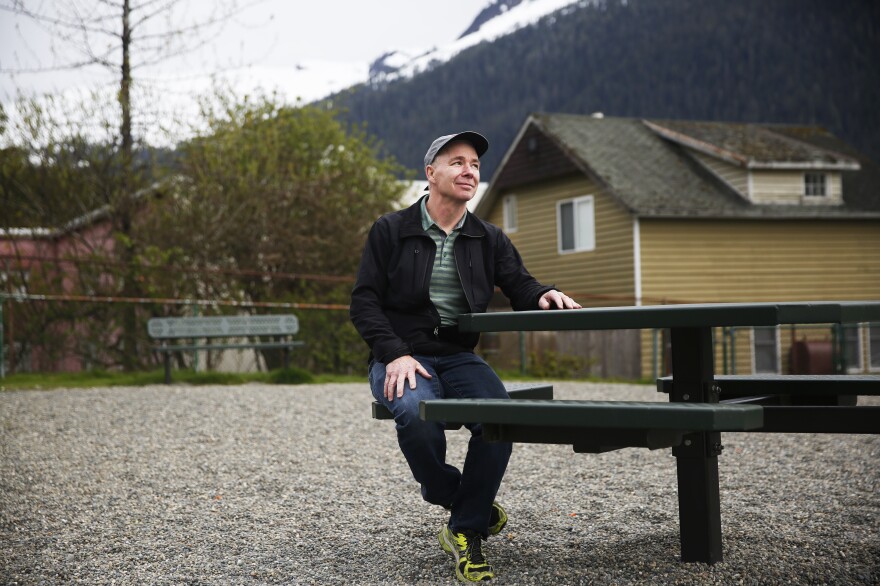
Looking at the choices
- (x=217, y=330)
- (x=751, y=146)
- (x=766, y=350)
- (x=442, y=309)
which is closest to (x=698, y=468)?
(x=442, y=309)

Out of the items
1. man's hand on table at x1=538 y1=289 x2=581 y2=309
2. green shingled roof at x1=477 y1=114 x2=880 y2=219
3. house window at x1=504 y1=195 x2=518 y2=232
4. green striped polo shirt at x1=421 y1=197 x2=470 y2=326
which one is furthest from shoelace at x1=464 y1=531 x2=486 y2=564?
house window at x1=504 y1=195 x2=518 y2=232

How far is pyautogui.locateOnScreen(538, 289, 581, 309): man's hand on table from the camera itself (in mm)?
4469

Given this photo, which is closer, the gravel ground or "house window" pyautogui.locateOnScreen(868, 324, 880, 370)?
the gravel ground

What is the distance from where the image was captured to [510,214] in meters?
30.8

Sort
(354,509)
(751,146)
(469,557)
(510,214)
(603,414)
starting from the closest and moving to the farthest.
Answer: (603,414) < (469,557) < (354,509) < (751,146) < (510,214)

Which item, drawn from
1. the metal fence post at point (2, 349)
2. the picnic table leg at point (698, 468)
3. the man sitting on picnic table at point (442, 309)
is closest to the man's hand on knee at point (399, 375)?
the man sitting on picnic table at point (442, 309)

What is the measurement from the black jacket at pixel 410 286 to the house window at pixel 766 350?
23943 mm

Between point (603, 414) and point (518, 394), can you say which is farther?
point (518, 394)

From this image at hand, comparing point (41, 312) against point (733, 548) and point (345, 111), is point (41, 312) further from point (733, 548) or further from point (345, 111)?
point (345, 111)

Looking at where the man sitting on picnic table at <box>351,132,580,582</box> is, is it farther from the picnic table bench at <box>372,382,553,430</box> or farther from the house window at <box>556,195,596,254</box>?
the house window at <box>556,195,596,254</box>

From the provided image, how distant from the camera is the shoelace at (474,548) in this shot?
4182 millimetres

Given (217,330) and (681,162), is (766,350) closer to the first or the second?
(681,162)

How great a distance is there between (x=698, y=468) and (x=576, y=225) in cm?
2399

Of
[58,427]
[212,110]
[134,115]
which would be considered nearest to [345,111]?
[212,110]
